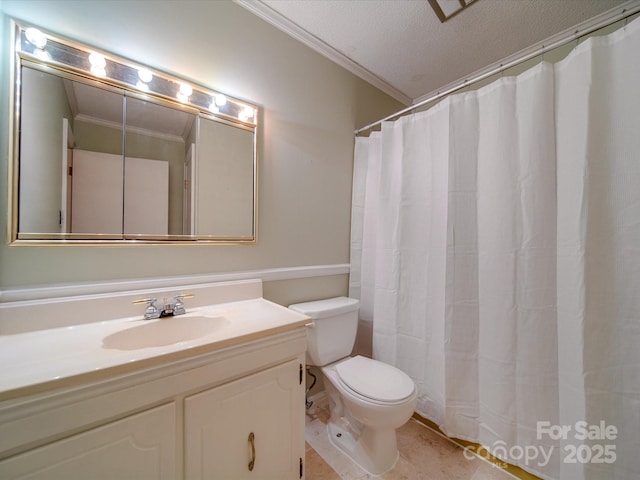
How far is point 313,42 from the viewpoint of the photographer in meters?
1.61

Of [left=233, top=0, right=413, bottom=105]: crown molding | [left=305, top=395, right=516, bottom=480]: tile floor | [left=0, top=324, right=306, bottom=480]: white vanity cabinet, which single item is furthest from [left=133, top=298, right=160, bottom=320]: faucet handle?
[left=233, top=0, right=413, bottom=105]: crown molding

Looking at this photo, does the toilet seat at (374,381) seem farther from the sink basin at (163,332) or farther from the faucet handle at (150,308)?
the faucet handle at (150,308)

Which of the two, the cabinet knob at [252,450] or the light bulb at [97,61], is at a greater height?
the light bulb at [97,61]

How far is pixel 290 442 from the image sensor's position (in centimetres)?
99

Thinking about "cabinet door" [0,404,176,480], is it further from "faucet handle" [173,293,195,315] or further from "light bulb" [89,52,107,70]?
"light bulb" [89,52,107,70]

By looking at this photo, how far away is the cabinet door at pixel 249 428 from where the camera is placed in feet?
2.55

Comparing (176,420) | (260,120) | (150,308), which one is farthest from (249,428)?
(260,120)

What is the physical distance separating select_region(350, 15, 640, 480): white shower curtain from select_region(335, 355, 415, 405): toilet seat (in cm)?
27

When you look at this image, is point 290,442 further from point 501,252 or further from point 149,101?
point 149,101

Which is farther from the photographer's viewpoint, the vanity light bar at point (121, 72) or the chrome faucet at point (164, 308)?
the chrome faucet at point (164, 308)

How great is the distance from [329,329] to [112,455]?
3.39 feet

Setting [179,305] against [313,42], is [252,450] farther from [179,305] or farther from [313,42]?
[313,42]

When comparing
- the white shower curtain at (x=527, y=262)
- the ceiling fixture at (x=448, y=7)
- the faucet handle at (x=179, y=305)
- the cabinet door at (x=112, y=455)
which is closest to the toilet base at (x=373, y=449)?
the white shower curtain at (x=527, y=262)

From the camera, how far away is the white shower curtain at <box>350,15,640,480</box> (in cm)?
94
